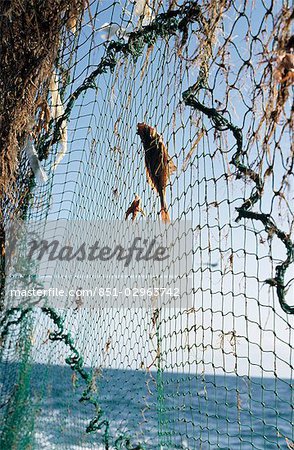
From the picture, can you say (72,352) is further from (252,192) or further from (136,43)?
(252,192)

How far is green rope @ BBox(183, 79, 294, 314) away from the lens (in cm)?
153

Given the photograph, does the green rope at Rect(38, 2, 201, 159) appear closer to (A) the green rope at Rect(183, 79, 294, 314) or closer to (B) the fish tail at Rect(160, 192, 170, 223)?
(A) the green rope at Rect(183, 79, 294, 314)

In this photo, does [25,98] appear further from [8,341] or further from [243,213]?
[8,341]

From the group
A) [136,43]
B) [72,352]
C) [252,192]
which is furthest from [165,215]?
[72,352]

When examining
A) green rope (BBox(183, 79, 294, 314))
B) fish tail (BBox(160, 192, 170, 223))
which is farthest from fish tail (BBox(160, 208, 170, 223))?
green rope (BBox(183, 79, 294, 314))

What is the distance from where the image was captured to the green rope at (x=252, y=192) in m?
1.53

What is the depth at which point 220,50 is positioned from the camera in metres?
1.68

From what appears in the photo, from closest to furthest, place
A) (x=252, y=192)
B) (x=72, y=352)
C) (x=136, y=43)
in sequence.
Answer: (x=252, y=192), (x=136, y=43), (x=72, y=352)

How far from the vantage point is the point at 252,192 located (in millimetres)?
1668

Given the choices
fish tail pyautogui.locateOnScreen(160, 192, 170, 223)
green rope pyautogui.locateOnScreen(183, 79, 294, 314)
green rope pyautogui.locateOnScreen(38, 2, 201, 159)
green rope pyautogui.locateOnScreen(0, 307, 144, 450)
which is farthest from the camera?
green rope pyautogui.locateOnScreen(0, 307, 144, 450)

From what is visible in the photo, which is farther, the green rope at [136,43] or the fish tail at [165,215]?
the fish tail at [165,215]

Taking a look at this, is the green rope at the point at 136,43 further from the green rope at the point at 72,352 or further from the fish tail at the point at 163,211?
the green rope at the point at 72,352

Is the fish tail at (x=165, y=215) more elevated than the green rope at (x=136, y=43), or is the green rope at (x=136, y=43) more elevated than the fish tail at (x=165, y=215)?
the green rope at (x=136, y=43)

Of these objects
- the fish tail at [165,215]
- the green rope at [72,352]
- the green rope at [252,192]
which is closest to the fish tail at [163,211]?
the fish tail at [165,215]
